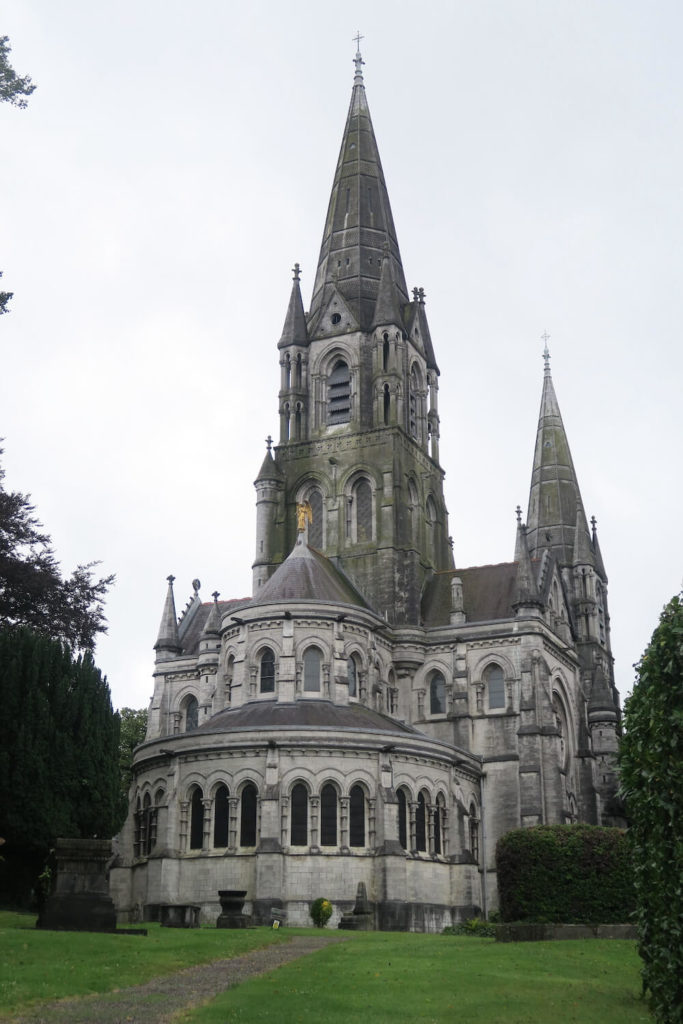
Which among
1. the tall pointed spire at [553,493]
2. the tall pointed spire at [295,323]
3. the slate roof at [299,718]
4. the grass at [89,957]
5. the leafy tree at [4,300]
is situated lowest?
the grass at [89,957]

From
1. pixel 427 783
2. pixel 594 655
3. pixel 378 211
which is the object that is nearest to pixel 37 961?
pixel 427 783

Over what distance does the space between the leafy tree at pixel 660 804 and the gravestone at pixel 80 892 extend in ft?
52.3

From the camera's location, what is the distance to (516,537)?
5884 cm

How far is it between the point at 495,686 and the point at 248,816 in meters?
17.2

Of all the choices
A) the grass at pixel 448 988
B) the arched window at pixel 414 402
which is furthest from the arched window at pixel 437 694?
the grass at pixel 448 988

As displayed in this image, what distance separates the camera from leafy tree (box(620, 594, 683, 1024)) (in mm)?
15758

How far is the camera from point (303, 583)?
52562 millimetres

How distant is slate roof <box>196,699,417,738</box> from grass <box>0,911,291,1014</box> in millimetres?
14477

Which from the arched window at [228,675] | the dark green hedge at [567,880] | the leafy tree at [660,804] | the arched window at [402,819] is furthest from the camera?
the arched window at [228,675]

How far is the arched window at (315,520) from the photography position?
6181cm

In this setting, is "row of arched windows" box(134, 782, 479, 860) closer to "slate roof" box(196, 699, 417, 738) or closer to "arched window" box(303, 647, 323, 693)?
"slate roof" box(196, 699, 417, 738)

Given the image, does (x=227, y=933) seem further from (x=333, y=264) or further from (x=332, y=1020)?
(x=333, y=264)

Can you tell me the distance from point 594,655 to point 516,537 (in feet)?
37.4

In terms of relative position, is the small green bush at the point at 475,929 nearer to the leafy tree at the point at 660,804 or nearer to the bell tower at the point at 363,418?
the bell tower at the point at 363,418
